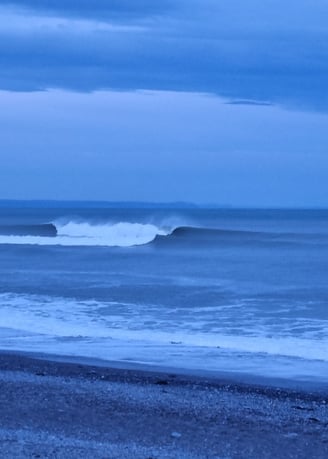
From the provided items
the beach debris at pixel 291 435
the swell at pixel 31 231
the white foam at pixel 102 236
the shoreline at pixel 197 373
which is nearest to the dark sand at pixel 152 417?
the beach debris at pixel 291 435

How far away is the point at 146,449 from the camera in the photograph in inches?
264

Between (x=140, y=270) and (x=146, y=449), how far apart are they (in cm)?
2172

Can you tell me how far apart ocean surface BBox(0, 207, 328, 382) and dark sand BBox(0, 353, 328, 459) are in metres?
1.55

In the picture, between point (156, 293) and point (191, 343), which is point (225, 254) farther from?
point (191, 343)

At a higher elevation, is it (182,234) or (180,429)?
(182,234)

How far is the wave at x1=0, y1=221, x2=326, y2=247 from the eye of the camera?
4678 cm

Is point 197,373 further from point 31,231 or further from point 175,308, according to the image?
point 31,231

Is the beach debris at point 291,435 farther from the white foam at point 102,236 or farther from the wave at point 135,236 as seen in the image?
the wave at point 135,236

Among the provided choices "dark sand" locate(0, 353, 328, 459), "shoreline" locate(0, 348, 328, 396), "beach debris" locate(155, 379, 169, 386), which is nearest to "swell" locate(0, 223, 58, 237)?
"shoreline" locate(0, 348, 328, 396)

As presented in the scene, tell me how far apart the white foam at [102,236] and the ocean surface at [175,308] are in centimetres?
643

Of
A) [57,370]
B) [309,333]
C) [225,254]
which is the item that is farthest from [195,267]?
[57,370]

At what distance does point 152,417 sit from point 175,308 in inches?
398

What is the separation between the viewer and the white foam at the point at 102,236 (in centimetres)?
4619

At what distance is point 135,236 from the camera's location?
162ft
